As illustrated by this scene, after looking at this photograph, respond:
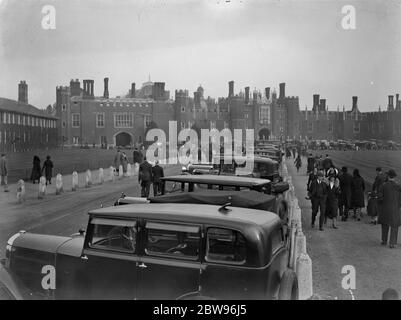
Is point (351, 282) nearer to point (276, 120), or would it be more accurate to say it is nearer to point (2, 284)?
point (2, 284)

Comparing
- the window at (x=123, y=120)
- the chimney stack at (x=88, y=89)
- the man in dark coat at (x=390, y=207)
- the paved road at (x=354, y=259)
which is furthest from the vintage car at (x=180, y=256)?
the chimney stack at (x=88, y=89)

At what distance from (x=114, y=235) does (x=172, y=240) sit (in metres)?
0.70

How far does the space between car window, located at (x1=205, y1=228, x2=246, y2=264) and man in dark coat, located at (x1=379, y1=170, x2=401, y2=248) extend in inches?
255

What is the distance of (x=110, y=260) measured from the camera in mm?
4684

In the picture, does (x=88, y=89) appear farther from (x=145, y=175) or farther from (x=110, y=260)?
(x=110, y=260)

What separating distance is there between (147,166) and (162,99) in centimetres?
5687

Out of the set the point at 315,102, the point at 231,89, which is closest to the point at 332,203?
the point at 231,89

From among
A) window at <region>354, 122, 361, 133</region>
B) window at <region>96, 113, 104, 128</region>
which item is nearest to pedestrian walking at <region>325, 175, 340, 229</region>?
window at <region>96, 113, 104, 128</region>

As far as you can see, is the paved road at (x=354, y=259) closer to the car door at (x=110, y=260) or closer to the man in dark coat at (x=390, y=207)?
the man in dark coat at (x=390, y=207)

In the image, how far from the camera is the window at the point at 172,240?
14.4 feet

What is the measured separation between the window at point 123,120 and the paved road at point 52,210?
47936 millimetres

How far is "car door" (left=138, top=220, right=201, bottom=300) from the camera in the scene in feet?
14.1
